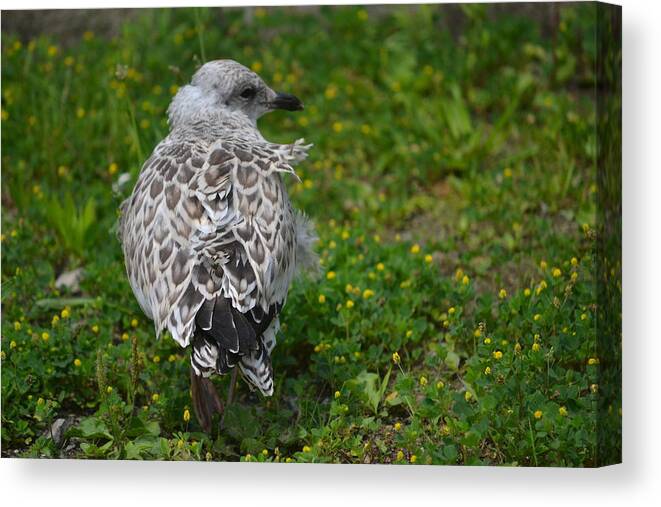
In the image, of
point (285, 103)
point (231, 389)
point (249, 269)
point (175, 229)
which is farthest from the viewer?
point (285, 103)

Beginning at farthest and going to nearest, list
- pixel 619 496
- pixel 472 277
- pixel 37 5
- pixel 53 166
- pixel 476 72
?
1. pixel 476 72
2. pixel 53 166
3. pixel 472 277
4. pixel 37 5
5. pixel 619 496

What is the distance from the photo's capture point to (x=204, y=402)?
5488 mm

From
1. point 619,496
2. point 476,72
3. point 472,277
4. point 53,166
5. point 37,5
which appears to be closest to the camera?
point 619,496

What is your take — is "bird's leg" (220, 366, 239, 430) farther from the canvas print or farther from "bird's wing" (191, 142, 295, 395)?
"bird's wing" (191, 142, 295, 395)

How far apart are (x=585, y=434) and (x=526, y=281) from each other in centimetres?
127

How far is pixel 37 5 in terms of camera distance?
19.6 ft

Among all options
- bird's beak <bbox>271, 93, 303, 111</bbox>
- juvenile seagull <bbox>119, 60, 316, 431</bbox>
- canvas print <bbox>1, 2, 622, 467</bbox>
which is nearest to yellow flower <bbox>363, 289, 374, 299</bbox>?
canvas print <bbox>1, 2, 622, 467</bbox>

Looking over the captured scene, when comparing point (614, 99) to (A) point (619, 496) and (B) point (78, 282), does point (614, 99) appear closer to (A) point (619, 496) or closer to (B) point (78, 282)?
(A) point (619, 496)

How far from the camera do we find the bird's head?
5.70 metres

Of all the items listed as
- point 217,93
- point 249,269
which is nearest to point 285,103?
point 217,93

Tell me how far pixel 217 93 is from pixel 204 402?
1474 mm

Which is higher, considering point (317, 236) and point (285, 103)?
point (285, 103)

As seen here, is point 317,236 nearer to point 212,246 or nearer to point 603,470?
point 212,246

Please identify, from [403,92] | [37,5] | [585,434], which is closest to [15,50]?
[37,5]
